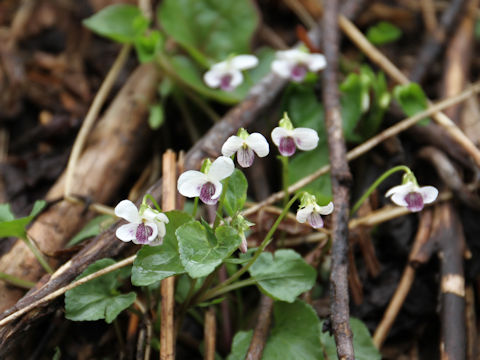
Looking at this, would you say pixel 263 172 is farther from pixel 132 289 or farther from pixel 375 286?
pixel 132 289

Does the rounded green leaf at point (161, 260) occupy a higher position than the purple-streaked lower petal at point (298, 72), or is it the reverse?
the purple-streaked lower petal at point (298, 72)

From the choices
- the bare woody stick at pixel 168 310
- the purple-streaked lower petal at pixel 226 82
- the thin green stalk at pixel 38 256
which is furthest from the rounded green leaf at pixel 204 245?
the purple-streaked lower petal at pixel 226 82

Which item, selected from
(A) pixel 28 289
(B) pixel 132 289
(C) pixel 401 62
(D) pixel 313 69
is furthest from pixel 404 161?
(A) pixel 28 289

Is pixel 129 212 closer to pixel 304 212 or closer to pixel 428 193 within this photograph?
pixel 304 212

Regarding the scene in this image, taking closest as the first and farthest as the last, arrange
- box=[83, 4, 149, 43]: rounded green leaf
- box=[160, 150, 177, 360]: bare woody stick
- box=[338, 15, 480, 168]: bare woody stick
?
1. box=[160, 150, 177, 360]: bare woody stick
2. box=[338, 15, 480, 168]: bare woody stick
3. box=[83, 4, 149, 43]: rounded green leaf

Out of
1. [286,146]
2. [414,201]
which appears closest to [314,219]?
[286,146]

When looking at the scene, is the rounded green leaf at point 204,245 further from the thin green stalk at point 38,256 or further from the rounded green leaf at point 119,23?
the rounded green leaf at point 119,23

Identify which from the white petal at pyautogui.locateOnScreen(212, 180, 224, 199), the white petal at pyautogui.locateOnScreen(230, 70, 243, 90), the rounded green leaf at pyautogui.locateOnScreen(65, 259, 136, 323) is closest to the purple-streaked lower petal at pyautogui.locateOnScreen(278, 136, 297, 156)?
the white petal at pyautogui.locateOnScreen(212, 180, 224, 199)

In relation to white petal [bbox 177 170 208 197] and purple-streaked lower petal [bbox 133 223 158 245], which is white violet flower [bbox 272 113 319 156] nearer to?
white petal [bbox 177 170 208 197]
